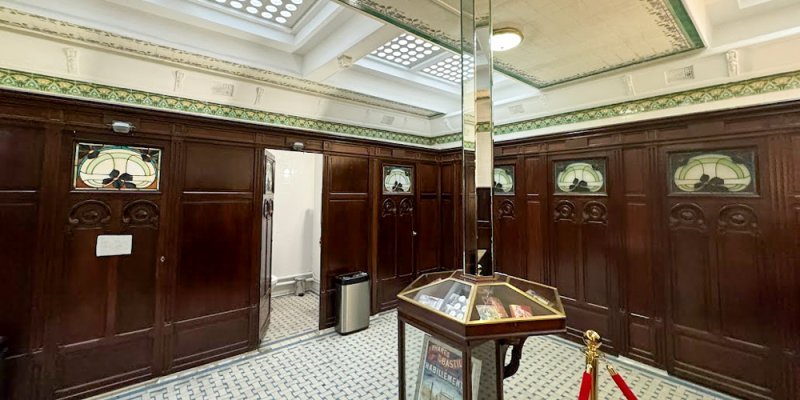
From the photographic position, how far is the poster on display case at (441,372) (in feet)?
5.11

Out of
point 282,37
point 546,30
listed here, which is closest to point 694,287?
point 546,30

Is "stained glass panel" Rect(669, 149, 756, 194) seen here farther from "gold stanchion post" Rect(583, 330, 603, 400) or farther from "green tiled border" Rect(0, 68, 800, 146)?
"gold stanchion post" Rect(583, 330, 603, 400)

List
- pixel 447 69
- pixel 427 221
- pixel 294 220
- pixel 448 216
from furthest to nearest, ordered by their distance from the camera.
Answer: pixel 294 220, pixel 448 216, pixel 427 221, pixel 447 69

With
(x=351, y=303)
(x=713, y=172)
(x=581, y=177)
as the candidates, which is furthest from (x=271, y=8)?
(x=713, y=172)

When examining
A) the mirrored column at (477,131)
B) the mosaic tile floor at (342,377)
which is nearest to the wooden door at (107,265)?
the mosaic tile floor at (342,377)

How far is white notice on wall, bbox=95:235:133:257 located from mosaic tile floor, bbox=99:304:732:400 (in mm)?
1225

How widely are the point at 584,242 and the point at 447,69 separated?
103 inches

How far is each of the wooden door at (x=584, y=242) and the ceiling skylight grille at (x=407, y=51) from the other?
6.62 ft

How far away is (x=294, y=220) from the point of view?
18.9ft

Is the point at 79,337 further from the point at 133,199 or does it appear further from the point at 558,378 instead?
the point at 558,378

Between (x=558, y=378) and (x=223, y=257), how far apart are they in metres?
3.57

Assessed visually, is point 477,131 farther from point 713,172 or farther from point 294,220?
point 294,220

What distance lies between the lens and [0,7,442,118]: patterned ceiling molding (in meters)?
2.31

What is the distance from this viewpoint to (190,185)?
3.20 m
